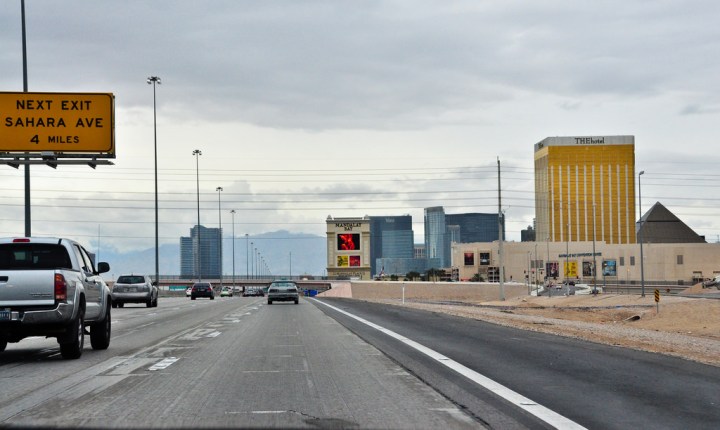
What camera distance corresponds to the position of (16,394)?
34.2 ft

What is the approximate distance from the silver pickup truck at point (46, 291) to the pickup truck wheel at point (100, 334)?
50 cm

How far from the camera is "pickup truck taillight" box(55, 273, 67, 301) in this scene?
1405 cm

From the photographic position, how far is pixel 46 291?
45.9 feet

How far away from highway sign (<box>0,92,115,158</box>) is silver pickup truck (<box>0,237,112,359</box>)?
19982 mm

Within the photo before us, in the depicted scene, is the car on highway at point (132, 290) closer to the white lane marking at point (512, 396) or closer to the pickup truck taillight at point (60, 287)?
A: the white lane marking at point (512, 396)

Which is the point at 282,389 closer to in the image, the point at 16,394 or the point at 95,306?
the point at 16,394

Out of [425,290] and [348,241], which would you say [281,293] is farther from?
[348,241]

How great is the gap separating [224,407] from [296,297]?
4479cm

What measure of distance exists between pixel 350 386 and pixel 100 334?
777cm

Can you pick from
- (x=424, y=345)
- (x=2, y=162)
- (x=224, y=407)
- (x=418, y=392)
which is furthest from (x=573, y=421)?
(x=2, y=162)

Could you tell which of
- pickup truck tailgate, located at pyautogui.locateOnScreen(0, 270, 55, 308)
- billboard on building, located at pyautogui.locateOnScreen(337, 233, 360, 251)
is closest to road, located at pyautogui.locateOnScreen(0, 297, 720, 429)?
pickup truck tailgate, located at pyautogui.locateOnScreen(0, 270, 55, 308)

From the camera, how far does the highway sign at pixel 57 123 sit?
34.8 metres

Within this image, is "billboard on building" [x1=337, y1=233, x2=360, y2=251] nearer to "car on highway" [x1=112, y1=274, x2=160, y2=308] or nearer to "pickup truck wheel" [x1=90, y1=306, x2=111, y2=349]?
"car on highway" [x1=112, y1=274, x2=160, y2=308]

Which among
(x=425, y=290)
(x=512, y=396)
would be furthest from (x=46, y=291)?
(x=425, y=290)
